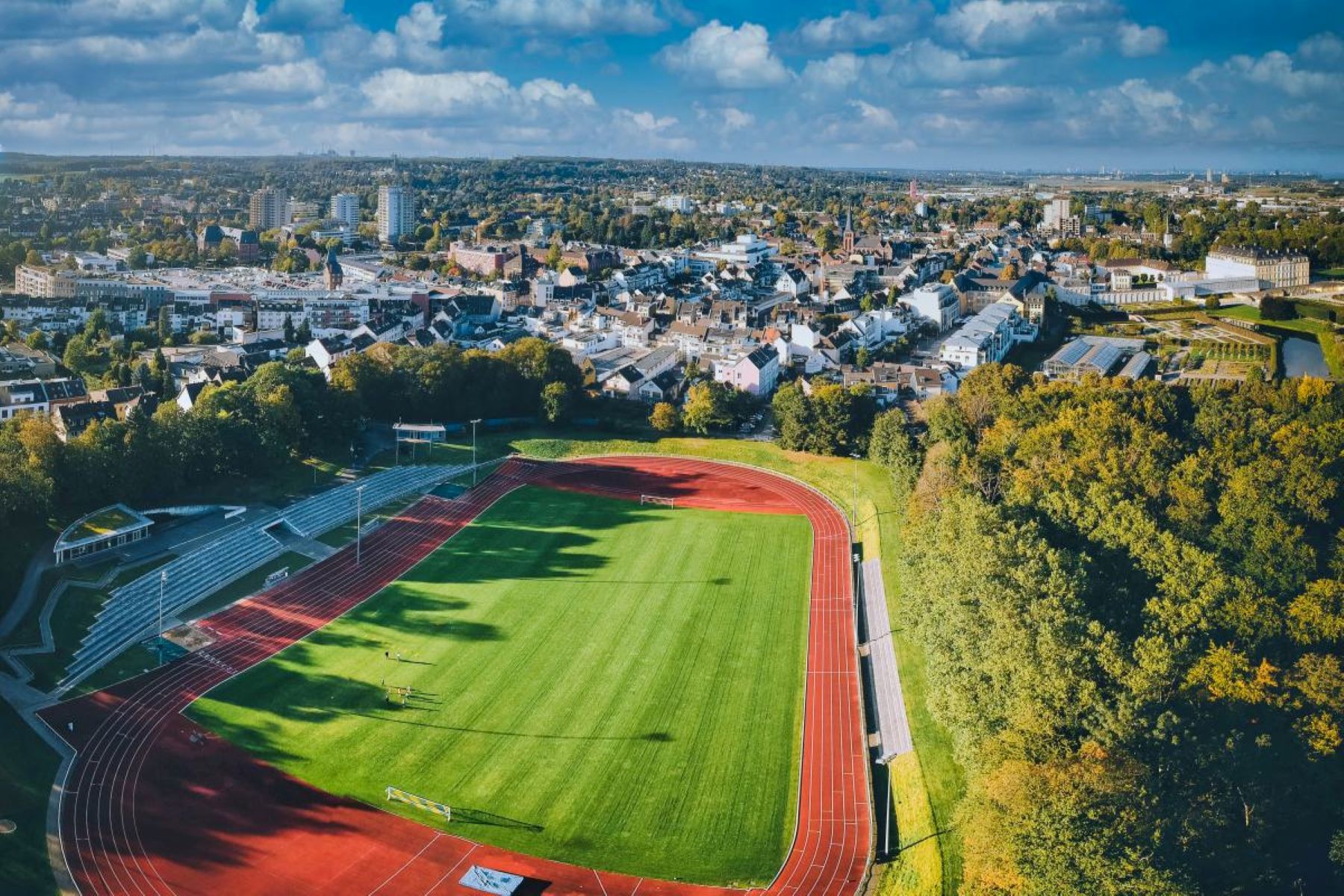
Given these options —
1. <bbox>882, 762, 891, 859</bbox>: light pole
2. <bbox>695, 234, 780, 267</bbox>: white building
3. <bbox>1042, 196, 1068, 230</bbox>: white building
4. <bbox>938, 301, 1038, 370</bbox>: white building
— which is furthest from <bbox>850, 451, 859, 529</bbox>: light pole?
<bbox>1042, 196, 1068, 230</bbox>: white building

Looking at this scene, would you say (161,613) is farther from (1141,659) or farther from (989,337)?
(989,337)

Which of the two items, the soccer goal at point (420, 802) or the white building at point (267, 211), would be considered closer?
the soccer goal at point (420, 802)

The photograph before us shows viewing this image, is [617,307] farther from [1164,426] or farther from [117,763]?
[117,763]

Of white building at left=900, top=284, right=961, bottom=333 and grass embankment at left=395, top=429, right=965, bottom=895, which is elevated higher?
white building at left=900, top=284, right=961, bottom=333

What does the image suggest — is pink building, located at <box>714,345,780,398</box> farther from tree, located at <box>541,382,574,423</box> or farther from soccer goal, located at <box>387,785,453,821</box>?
soccer goal, located at <box>387,785,453,821</box>

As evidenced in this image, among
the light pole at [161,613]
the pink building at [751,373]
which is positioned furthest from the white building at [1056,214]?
the light pole at [161,613]

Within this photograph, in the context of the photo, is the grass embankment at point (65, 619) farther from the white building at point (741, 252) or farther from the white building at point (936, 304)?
the white building at point (741, 252)

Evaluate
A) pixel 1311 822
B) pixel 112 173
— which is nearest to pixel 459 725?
pixel 1311 822
